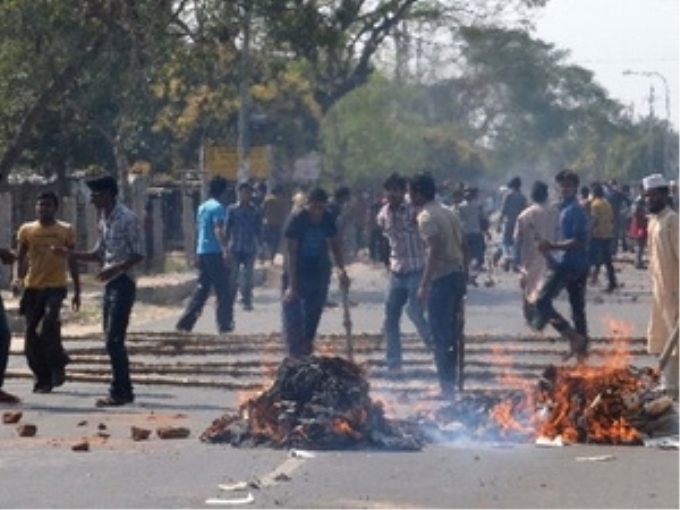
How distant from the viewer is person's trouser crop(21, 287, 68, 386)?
664 inches

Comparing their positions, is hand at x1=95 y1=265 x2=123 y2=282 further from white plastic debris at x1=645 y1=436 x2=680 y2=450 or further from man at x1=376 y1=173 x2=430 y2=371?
white plastic debris at x1=645 y1=436 x2=680 y2=450

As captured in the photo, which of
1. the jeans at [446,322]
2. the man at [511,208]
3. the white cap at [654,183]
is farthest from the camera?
the man at [511,208]

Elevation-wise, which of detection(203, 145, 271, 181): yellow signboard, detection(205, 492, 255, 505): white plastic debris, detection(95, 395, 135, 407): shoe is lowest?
detection(205, 492, 255, 505): white plastic debris

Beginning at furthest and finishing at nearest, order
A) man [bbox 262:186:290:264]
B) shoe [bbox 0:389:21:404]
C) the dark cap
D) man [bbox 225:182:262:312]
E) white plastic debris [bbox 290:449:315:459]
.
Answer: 1. man [bbox 262:186:290:264]
2. man [bbox 225:182:262:312]
3. shoe [bbox 0:389:21:404]
4. the dark cap
5. white plastic debris [bbox 290:449:315:459]

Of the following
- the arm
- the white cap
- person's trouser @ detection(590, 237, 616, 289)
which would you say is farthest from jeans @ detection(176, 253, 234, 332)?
person's trouser @ detection(590, 237, 616, 289)

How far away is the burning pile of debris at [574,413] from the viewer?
42.4 ft

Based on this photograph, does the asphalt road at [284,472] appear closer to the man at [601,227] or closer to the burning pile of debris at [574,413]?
the burning pile of debris at [574,413]

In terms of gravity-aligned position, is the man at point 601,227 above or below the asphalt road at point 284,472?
above

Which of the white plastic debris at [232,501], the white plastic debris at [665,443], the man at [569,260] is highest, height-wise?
the man at [569,260]

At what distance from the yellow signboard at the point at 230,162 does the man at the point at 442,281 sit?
23.0 m

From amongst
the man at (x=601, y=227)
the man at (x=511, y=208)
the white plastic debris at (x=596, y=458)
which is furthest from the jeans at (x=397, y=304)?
the man at (x=601, y=227)

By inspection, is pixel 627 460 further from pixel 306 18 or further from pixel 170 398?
pixel 306 18

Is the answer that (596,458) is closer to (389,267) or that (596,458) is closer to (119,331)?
(119,331)

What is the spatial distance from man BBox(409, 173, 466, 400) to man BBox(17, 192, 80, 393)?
2853 millimetres
